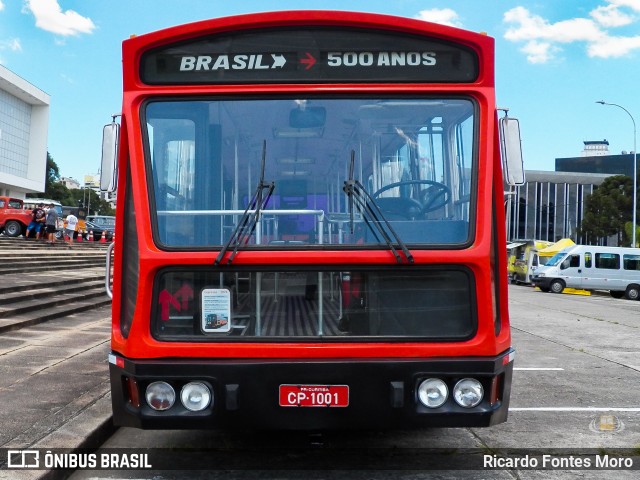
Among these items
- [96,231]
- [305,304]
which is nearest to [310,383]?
[305,304]

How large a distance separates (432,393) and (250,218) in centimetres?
144

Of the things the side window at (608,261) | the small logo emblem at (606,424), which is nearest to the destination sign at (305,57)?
the small logo emblem at (606,424)

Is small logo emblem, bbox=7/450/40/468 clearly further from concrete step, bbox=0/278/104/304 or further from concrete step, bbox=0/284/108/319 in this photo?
concrete step, bbox=0/278/104/304

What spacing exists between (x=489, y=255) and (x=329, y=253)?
94 centimetres

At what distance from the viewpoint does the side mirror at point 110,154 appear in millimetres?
4398

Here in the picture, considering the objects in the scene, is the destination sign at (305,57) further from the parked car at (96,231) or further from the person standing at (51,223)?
the parked car at (96,231)

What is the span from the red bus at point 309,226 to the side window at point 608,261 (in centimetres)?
2914

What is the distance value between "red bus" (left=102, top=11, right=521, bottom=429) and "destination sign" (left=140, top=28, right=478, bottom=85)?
0.04 feet

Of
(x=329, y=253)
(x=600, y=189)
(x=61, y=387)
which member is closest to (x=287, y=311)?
(x=329, y=253)

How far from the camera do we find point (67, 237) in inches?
1387

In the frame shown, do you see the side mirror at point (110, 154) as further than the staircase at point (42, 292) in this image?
No

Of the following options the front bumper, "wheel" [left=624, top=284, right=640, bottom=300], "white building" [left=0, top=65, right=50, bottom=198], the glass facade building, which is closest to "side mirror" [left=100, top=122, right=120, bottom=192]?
the front bumper

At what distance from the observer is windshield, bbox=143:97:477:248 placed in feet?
13.8

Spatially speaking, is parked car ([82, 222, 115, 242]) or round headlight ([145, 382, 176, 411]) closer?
round headlight ([145, 382, 176, 411])
